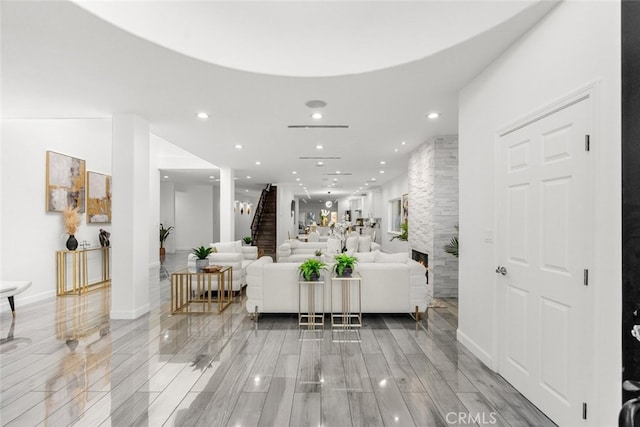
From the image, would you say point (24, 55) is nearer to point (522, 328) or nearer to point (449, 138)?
point (522, 328)

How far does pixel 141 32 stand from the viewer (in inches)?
108

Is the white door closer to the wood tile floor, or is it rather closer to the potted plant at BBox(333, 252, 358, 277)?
the wood tile floor

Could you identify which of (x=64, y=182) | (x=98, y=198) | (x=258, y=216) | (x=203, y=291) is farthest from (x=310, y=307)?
(x=258, y=216)

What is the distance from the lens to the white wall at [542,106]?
1812 mm

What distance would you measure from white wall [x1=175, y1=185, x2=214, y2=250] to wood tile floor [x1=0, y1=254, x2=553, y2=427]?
9697 mm

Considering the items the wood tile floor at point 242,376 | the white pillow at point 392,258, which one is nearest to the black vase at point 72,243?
the wood tile floor at point 242,376

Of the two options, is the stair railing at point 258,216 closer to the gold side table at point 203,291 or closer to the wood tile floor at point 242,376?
the gold side table at point 203,291

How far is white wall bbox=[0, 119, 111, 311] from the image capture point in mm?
5227

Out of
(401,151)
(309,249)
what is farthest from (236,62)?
(309,249)

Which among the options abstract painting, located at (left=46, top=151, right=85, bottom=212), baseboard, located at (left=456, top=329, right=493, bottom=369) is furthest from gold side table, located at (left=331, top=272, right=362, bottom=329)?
abstract painting, located at (left=46, top=151, right=85, bottom=212)

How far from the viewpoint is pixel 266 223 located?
48.9ft

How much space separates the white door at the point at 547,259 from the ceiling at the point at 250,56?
1029 millimetres

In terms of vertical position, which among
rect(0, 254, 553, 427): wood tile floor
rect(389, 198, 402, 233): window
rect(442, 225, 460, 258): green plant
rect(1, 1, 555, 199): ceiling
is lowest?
rect(0, 254, 553, 427): wood tile floor

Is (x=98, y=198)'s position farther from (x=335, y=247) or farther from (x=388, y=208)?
(x=388, y=208)
